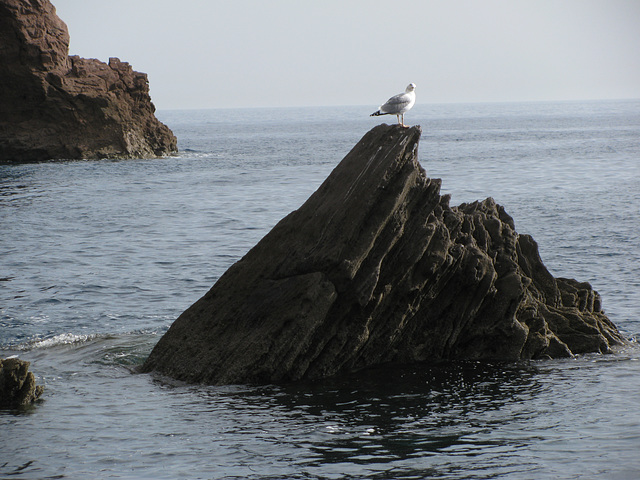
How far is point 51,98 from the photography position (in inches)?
2771

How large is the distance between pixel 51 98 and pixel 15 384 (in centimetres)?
6199

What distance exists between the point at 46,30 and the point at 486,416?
70.9 metres

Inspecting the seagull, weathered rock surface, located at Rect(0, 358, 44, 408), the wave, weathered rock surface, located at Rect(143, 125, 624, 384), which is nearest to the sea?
the wave

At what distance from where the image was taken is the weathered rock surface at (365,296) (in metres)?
15.0

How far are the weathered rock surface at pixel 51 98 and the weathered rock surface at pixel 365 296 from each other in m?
60.5

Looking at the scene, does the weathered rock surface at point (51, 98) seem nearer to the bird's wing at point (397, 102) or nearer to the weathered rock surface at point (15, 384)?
the bird's wing at point (397, 102)

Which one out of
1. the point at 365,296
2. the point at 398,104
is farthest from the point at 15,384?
the point at 398,104

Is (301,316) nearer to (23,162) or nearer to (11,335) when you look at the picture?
(11,335)

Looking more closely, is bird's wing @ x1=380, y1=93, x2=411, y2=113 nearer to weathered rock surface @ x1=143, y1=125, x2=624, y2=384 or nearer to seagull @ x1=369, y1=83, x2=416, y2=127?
seagull @ x1=369, y1=83, x2=416, y2=127

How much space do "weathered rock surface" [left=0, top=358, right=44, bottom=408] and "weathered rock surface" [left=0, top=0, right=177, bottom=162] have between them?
202 feet

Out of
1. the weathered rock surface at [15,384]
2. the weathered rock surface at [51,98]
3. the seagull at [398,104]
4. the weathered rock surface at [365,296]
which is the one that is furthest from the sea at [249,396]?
the weathered rock surface at [51,98]

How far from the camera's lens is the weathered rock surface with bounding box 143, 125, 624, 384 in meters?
15.0

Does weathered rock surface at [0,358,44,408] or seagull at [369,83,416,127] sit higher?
seagull at [369,83,416,127]

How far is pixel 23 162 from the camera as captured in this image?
70.9 meters
